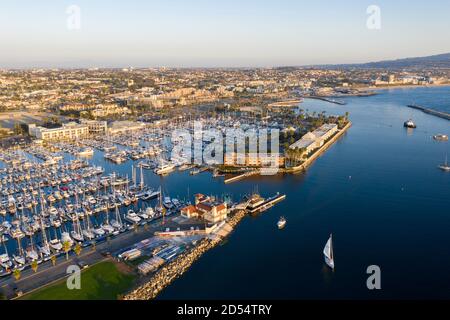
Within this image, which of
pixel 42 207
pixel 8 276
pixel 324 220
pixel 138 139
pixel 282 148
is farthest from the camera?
pixel 138 139

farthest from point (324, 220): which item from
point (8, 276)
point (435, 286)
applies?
point (8, 276)

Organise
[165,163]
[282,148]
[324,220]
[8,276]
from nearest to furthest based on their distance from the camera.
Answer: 1. [8,276]
2. [324,220]
3. [165,163]
4. [282,148]

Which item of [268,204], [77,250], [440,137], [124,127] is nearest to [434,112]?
[440,137]

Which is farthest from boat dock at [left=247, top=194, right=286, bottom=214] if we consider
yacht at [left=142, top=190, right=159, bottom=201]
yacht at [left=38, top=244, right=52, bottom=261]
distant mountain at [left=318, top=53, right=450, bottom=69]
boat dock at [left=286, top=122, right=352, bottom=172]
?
distant mountain at [left=318, top=53, right=450, bottom=69]

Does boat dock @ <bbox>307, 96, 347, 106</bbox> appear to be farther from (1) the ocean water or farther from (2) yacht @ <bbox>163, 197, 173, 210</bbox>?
(2) yacht @ <bbox>163, 197, 173, 210</bbox>

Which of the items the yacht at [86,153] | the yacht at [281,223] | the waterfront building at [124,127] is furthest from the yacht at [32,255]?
the waterfront building at [124,127]

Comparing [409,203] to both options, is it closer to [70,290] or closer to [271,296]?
[271,296]

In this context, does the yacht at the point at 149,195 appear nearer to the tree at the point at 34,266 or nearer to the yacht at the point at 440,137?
the tree at the point at 34,266
